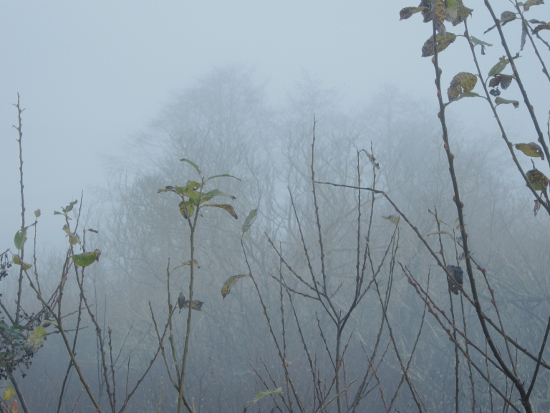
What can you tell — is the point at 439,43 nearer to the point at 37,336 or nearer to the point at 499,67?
the point at 499,67

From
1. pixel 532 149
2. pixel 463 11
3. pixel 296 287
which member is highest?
pixel 296 287

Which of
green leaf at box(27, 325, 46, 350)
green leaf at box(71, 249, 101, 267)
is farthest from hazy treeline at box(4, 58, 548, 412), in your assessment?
green leaf at box(71, 249, 101, 267)

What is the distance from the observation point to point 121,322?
10016mm

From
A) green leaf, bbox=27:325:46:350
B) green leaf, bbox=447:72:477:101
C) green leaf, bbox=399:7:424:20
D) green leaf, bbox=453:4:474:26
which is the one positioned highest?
green leaf, bbox=399:7:424:20

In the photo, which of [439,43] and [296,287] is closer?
[439,43]

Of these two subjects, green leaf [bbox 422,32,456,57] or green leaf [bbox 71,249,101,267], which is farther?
green leaf [bbox 422,32,456,57]

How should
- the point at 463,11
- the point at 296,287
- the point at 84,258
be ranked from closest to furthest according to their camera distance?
the point at 84,258
the point at 463,11
the point at 296,287

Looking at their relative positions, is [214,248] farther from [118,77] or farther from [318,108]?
[118,77]

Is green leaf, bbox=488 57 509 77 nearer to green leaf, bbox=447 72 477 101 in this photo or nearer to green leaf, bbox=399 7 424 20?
green leaf, bbox=447 72 477 101

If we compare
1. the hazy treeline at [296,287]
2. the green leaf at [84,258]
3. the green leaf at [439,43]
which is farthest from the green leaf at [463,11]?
the hazy treeline at [296,287]

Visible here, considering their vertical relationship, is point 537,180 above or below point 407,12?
below

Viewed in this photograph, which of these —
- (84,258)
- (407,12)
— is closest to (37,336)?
(84,258)

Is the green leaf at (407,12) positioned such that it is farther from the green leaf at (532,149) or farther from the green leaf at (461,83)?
the green leaf at (532,149)

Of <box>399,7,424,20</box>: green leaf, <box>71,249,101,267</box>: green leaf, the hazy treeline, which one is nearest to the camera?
<box>71,249,101,267</box>: green leaf
